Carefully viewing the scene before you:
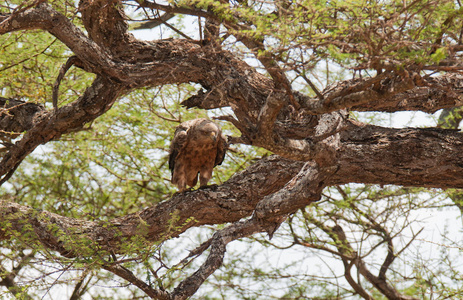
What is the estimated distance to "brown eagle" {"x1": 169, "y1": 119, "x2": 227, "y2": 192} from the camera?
4461 millimetres

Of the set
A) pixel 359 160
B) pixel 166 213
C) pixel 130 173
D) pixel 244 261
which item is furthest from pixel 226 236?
pixel 130 173

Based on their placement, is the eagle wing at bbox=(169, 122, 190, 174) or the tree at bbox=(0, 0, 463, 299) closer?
the tree at bbox=(0, 0, 463, 299)

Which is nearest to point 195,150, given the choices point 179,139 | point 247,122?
point 179,139

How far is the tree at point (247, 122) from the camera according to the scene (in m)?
2.80

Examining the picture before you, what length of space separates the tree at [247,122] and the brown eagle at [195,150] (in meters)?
0.21

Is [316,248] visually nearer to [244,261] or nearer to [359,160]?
[244,261]

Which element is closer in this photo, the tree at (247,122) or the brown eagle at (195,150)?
the tree at (247,122)

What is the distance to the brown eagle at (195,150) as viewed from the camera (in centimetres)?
446

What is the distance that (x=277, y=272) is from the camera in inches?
260

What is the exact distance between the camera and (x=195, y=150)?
4.59m

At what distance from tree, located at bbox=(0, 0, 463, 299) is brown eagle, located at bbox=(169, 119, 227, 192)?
213 millimetres

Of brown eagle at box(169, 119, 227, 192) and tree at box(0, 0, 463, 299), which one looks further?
brown eagle at box(169, 119, 227, 192)

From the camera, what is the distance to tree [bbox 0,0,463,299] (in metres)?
2.80

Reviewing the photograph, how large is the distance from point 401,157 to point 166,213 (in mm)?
1857
